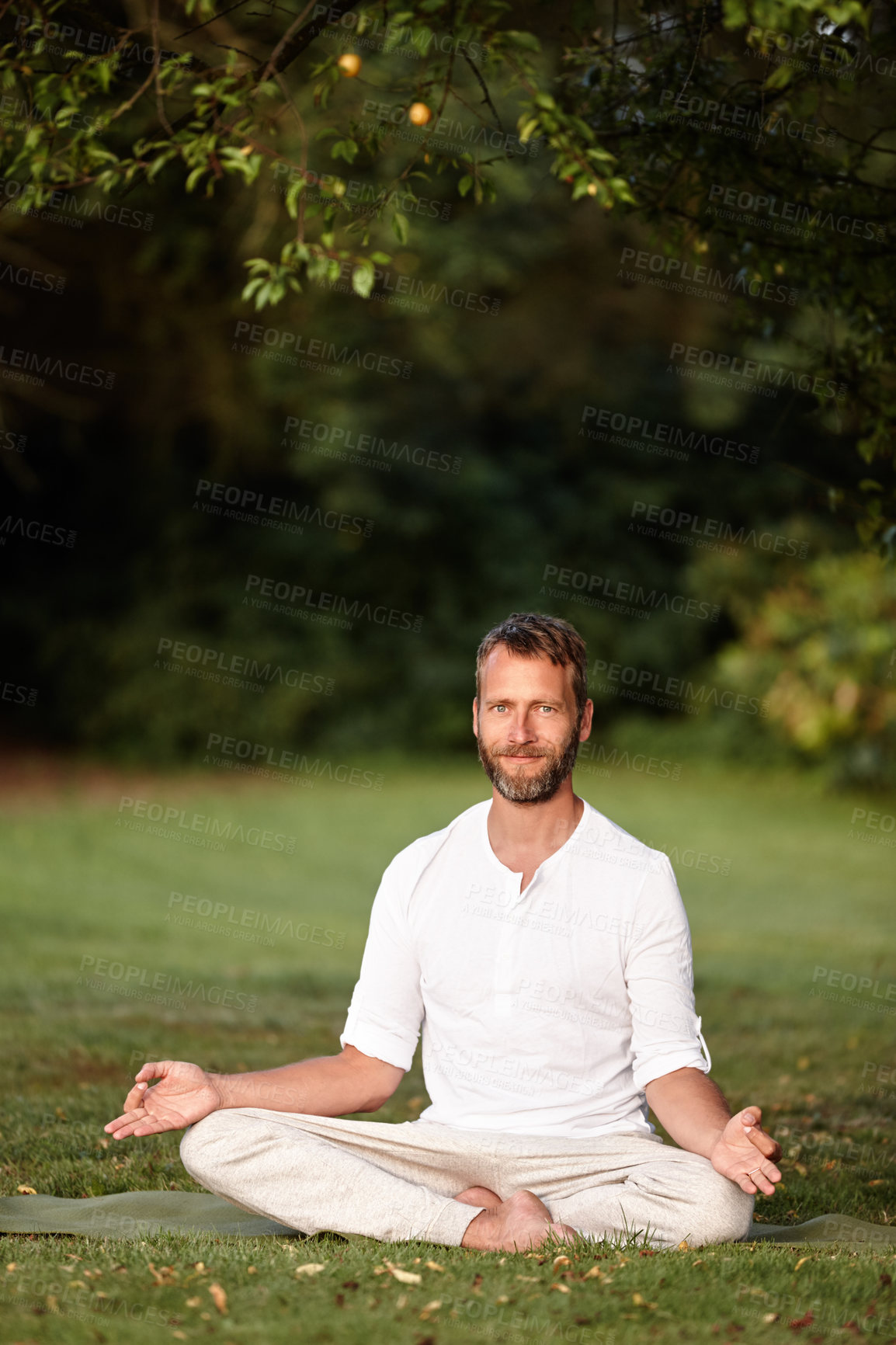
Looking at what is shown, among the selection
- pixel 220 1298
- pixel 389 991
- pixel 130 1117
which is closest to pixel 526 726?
pixel 389 991

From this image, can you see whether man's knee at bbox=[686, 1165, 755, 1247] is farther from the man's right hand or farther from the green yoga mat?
the man's right hand

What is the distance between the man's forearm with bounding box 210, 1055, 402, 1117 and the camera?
3551 millimetres

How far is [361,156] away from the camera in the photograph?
1289 cm

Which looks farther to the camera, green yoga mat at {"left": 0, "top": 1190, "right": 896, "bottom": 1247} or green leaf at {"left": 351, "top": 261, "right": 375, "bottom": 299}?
green leaf at {"left": 351, "top": 261, "right": 375, "bottom": 299}

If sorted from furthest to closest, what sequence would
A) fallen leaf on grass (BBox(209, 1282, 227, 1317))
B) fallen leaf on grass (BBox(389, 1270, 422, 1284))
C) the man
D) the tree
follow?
1. the tree
2. the man
3. fallen leaf on grass (BBox(389, 1270, 422, 1284))
4. fallen leaf on grass (BBox(209, 1282, 227, 1317))

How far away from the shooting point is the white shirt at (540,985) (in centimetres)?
356

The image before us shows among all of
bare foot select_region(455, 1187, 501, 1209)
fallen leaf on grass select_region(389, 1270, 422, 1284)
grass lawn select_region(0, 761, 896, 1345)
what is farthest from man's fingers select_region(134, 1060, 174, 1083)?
bare foot select_region(455, 1187, 501, 1209)

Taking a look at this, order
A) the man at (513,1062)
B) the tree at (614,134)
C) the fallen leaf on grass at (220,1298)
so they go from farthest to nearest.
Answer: the tree at (614,134) < the man at (513,1062) < the fallen leaf on grass at (220,1298)

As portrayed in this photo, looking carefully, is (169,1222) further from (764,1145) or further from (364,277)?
(364,277)

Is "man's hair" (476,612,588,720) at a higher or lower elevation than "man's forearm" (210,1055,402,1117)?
higher

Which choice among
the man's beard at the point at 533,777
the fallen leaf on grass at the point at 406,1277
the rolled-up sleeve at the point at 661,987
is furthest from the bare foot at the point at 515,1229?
the man's beard at the point at 533,777

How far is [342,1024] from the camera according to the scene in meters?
7.12

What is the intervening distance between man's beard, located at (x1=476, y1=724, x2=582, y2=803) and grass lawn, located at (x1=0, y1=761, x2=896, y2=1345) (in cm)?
111

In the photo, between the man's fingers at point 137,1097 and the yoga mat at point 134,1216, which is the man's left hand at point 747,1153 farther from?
the man's fingers at point 137,1097
